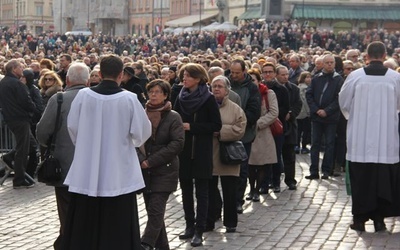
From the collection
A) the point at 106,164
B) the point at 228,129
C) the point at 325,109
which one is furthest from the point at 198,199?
the point at 325,109

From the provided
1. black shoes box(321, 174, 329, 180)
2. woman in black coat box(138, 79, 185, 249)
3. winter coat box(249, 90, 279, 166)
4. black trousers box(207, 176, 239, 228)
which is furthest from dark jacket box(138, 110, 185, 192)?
black shoes box(321, 174, 329, 180)

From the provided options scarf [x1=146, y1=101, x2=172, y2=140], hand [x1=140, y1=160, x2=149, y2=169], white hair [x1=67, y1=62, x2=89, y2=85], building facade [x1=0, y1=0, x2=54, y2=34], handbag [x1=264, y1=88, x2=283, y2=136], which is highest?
white hair [x1=67, y1=62, x2=89, y2=85]

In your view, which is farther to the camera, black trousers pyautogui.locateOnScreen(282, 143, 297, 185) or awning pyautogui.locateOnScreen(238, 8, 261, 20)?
awning pyautogui.locateOnScreen(238, 8, 261, 20)

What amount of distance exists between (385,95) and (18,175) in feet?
20.7

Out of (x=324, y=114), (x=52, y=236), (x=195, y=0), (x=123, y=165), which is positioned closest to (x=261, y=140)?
(x=324, y=114)

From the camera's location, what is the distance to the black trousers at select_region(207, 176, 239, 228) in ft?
36.9

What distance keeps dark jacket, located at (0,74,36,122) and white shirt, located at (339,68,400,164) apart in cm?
546

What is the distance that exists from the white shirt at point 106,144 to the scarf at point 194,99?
220 centimetres

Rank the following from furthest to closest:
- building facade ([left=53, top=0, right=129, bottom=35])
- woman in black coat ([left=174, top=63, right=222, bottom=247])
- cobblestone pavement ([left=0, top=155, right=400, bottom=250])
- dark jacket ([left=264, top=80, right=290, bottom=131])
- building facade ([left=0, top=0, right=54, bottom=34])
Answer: building facade ([left=0, top=0, right=54, bottom=34])
building facade ([left=53, top=0, right=129, bottom=35])
dark jacket ([left=264, top=80, right=290, bottom=131])
cobblestone pavement ([left=0, top=155, right=400, bottom=250])
woman in black coat ([left=174, top=63, right=222, bottom=247])

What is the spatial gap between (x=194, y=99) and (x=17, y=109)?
16.3 feet

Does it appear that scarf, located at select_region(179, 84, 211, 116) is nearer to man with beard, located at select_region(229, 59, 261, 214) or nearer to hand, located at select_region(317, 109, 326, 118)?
man with beard, located at select_region(229, 59, 261, 214)

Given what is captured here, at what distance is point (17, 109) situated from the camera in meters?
14.7

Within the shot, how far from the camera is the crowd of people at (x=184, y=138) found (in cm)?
828

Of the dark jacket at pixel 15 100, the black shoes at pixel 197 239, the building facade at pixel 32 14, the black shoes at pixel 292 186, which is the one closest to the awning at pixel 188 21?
the building facade at pixel 32 14
